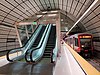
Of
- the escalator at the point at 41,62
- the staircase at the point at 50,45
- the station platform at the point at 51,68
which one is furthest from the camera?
the staircase at the point at 50,45

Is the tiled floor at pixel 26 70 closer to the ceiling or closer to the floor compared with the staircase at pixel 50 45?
closer to the floor

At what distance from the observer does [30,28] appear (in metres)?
16.5

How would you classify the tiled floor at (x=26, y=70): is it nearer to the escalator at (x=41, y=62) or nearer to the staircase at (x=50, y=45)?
the escalator at (x=41, y=62)

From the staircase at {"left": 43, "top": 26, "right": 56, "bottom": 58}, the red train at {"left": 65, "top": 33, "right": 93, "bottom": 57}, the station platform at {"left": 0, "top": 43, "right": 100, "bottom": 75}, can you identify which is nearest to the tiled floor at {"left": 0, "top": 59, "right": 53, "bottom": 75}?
the station platform at {"left": 0, "top": 43, "right": 100, "bottom": 75}

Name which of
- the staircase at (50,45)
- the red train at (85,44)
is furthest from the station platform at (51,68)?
the red train at (85,44)

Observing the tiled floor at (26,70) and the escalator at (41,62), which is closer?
the tiled floor at (26,70)

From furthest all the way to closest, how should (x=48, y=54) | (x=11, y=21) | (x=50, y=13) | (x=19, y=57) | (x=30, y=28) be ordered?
(x=50, y=13)
(x=11, y=21)
(x=30, y=28)
(x=48, y=54)
(x=19, y=57)

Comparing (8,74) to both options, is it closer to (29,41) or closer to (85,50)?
(29,41)

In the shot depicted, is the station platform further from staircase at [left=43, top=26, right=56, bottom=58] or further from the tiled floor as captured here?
staircase at [left=43, top=26, right=56, bottom=58]

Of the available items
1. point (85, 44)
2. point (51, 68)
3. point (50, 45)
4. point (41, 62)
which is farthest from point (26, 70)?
point (85, 44)

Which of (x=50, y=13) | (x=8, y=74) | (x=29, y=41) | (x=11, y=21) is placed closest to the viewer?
(x=8, y=74)

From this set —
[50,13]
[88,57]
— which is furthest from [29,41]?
[50,13]

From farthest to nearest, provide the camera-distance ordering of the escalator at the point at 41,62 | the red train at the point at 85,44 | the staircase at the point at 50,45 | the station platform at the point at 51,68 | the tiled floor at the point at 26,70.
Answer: the red train at the point at 85,44, the staircase at the point at 50,45, the escalator at the point at 41,62, the tiled floor at the point at 26,70, the station platform at the point at 51,68

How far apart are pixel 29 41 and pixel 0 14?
5408 mm
